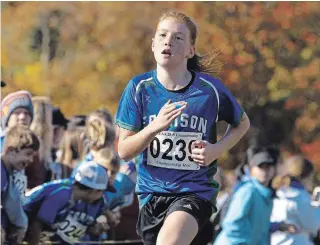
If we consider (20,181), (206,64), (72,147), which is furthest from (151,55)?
(206,64)

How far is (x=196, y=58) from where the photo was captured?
22.5 feet

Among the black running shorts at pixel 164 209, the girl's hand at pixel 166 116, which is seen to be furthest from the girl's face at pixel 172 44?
the black running shorts at pixel 164 209

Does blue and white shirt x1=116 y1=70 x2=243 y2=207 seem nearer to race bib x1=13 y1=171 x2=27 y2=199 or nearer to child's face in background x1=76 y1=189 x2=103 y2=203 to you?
race bib x1=13 y1=171 x2=27 y2=199

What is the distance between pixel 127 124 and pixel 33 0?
52.8 ft

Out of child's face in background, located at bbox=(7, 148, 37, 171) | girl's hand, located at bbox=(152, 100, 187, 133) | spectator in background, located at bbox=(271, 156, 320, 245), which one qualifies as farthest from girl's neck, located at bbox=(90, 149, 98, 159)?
girl's hand, located at bbox=(152, 100, 187, 133)

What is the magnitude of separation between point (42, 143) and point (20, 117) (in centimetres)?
59

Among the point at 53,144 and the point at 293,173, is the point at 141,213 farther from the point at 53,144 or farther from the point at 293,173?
the point at 53,144

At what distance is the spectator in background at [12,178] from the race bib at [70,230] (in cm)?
61

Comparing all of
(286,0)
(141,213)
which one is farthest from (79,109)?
(141,213)

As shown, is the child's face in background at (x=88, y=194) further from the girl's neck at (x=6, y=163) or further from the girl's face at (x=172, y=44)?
the girl's face at (x=172, y=44)

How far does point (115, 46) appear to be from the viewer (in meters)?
22.1

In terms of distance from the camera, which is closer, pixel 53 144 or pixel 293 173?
pixel 293 173

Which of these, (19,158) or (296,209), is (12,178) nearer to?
(19,158)

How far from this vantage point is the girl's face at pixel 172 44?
21.1ft
